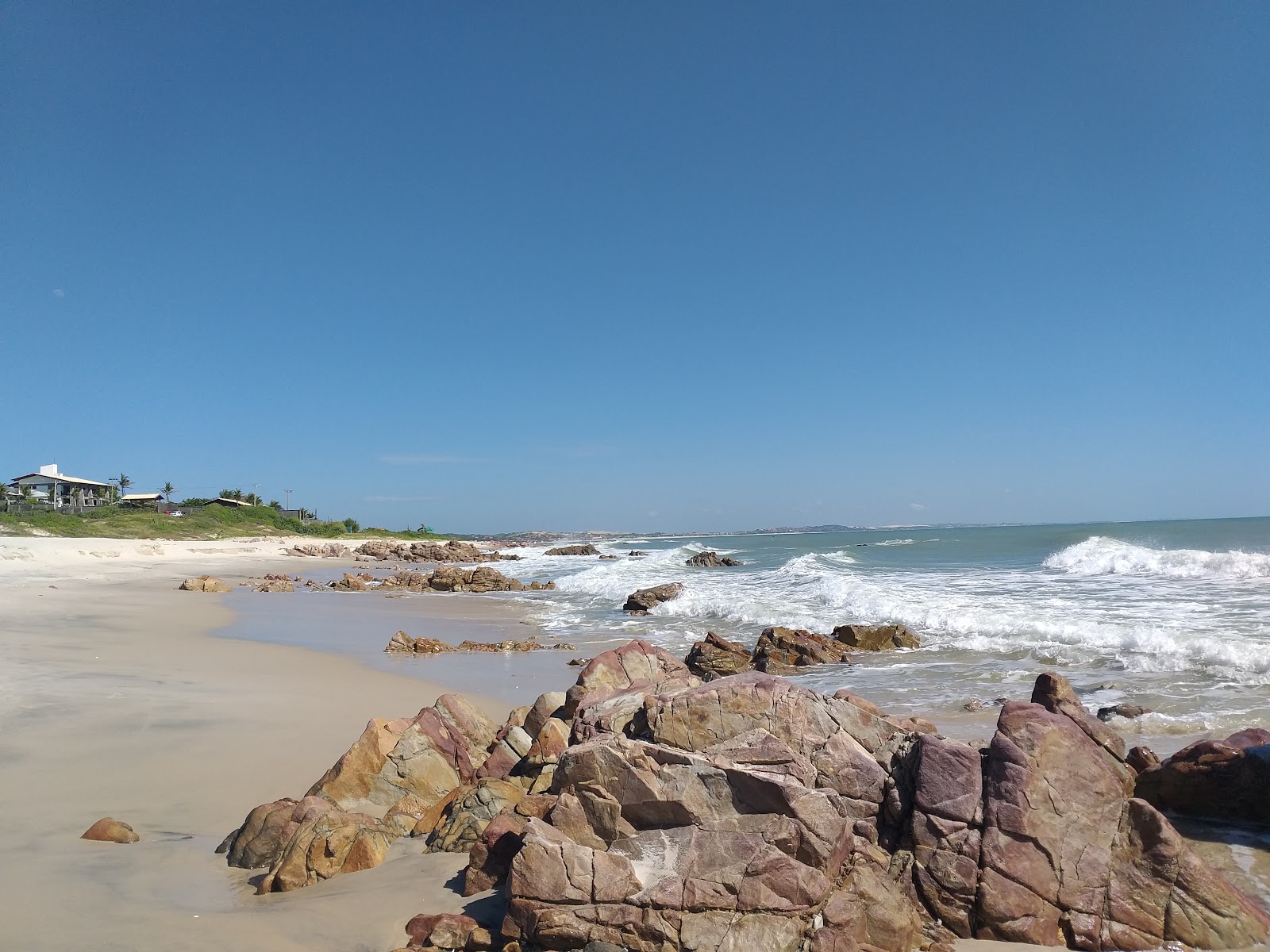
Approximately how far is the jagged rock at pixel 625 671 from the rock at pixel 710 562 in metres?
36.7

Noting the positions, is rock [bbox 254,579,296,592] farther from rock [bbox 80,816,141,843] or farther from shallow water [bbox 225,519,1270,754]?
rock [bbox 80,816,141,843]

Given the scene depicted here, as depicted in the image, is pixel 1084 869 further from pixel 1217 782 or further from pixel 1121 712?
pixel 1121 712

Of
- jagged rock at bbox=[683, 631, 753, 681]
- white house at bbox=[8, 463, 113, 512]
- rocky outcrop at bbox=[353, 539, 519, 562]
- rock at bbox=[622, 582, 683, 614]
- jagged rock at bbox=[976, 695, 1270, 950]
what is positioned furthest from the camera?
white house at bbox=[8, 463, 113, 512]

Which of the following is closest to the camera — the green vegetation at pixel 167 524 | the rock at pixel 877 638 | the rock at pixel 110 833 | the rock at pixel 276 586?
the rock at pixel 110 833

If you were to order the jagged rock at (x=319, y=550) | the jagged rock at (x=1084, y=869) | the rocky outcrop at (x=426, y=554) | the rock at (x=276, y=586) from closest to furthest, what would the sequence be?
the jagged rock at (x=1084, y=869) → the rock at (x=276, y=586) → the rocky outcrop at (x=426, y=554) → the jagged rock at (x=319, y=550)

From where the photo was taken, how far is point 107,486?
264 ft

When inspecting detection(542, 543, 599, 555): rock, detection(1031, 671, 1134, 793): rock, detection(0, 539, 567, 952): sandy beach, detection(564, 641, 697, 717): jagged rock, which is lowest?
detection(542, 543, 599, 555): rock

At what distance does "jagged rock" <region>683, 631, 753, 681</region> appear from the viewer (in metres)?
12.7

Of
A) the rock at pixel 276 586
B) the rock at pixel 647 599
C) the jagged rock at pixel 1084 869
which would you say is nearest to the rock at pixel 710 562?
the rock at pixel 647 599

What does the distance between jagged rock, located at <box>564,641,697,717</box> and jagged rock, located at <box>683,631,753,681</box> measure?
10.4 feet

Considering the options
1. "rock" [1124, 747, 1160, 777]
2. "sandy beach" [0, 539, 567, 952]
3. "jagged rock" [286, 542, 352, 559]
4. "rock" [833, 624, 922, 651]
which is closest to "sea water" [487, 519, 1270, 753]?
"rock" [833, 624, 922, 651]

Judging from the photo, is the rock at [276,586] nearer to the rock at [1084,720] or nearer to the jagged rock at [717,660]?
the jagged rock at [717,660]

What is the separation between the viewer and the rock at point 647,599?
70.9 feet

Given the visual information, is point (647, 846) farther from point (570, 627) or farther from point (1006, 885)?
point (570, 627)
